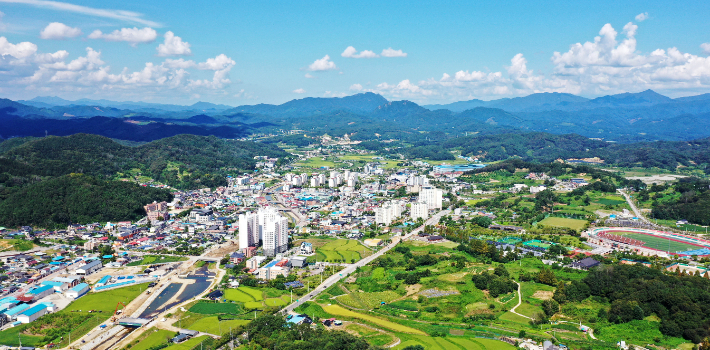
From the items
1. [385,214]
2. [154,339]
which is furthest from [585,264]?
[154,339]

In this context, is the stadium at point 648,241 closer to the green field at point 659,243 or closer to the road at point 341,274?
the green field at point 659,243

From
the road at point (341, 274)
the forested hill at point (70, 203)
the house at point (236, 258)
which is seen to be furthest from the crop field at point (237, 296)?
the forested hill at point (70, 203)

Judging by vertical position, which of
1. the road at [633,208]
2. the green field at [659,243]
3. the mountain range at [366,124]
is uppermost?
the mountain range at [366,124]

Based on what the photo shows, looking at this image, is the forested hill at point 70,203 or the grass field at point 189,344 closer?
the grass field at point 189,344

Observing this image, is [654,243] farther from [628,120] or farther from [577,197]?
[628,120]

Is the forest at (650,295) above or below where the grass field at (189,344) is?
above

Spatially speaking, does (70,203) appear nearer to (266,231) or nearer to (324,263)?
(266,231)
